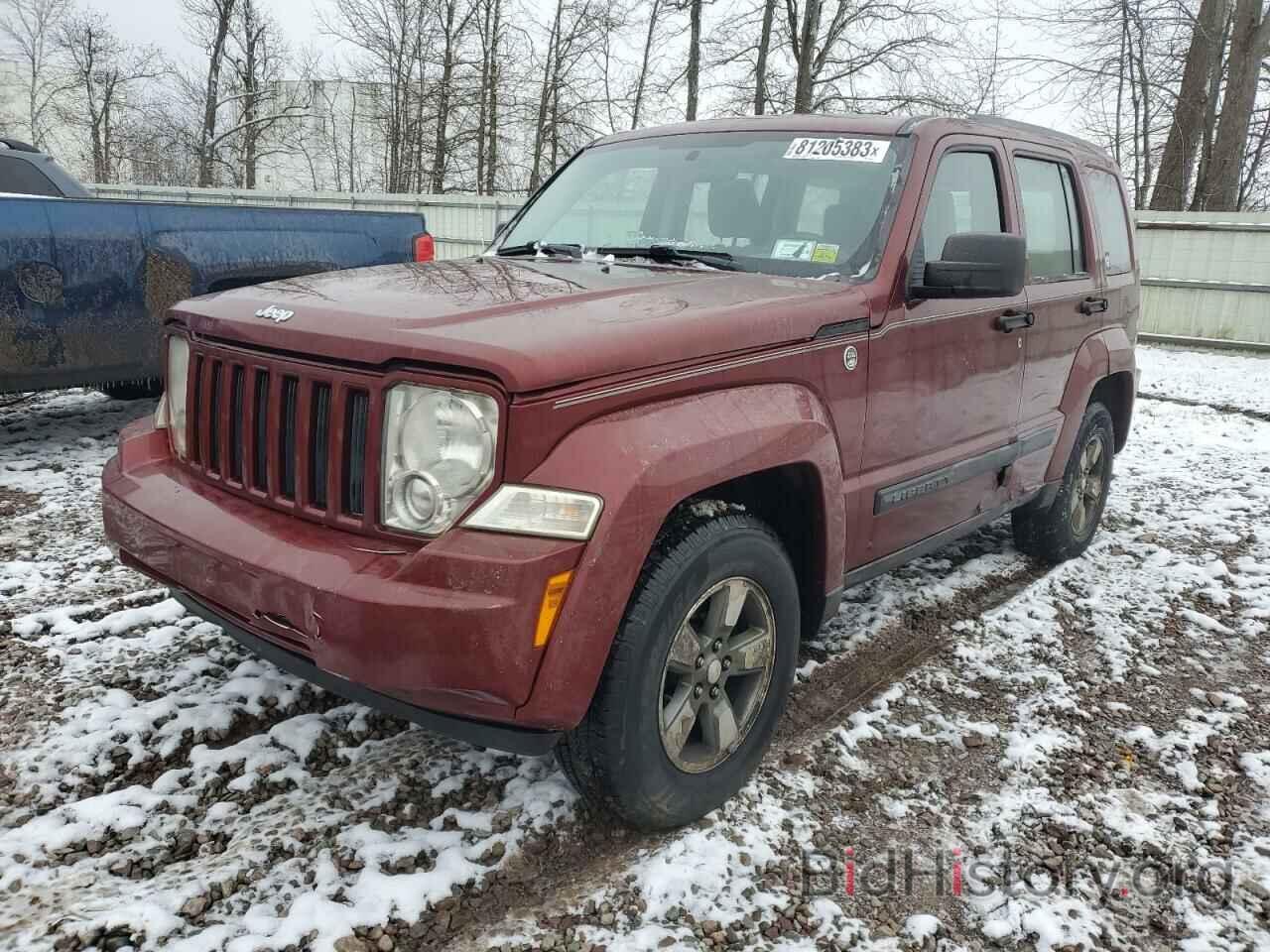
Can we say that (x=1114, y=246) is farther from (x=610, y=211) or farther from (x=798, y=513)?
(x=798, y=513)

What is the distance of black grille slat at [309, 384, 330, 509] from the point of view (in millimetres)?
2279

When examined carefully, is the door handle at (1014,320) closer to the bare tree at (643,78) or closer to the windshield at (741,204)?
the windshield at (741,204)

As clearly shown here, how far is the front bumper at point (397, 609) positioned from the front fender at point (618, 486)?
0.17 feet

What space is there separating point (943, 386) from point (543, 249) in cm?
155

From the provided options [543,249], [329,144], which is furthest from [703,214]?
[329,144]

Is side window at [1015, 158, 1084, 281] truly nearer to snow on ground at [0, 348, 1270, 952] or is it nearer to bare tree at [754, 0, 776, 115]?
snow on ground at [0, 348, 1270, 952]

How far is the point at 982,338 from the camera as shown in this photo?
3.47 metres

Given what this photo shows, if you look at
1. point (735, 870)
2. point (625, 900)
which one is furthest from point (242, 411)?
point (735, 870)

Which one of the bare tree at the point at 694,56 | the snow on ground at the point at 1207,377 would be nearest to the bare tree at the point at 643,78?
the bare tree at the point at 694,56

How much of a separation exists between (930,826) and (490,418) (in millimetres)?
1690

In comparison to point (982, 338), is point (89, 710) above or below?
below

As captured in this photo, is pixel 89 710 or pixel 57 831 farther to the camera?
pixel 89 710

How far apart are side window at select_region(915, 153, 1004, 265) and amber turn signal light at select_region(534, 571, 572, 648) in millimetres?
1740

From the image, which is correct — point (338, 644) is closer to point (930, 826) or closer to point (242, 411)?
point (242, 411)
